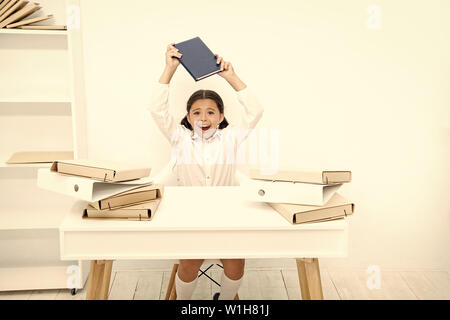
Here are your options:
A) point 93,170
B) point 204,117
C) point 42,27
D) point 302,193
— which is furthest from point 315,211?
point 42,27

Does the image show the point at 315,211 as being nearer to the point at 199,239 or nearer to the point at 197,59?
the point at 199,239

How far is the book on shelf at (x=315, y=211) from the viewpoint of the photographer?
110cm

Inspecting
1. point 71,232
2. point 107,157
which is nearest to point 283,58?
point 107,157

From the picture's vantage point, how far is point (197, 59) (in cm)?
176

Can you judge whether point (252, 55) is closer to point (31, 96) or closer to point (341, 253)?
point (31, 96)

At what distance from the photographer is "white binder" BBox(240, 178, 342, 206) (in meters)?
1.16

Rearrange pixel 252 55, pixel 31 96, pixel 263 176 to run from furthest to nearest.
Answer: pixel 252 55, pixel 31 96, pixel 263 176

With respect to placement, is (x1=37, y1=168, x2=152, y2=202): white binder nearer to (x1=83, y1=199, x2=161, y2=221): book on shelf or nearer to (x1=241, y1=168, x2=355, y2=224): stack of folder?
(x1=83, y1=199, x2=161, y2=221): book on shelf

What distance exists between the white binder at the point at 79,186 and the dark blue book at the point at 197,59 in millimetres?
700

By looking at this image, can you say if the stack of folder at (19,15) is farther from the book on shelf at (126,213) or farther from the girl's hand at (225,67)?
the book on shelf at (126,213)

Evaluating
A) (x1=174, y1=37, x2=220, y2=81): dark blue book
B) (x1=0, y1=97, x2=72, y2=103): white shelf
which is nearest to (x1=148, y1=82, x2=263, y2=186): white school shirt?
(x1=174, y1=37, x2=220, y2=81): dark blue book
